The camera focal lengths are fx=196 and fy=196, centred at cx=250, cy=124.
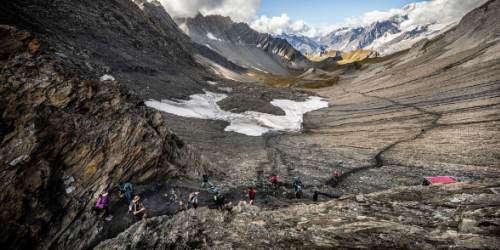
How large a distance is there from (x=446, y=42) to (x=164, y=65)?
287 ft

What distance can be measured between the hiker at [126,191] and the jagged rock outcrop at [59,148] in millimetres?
402

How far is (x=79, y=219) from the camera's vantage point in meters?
8.25

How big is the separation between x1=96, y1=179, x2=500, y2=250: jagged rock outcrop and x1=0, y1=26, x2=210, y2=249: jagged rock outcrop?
8.76ft

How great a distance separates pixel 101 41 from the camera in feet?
169

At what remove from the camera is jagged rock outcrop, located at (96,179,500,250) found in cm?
554

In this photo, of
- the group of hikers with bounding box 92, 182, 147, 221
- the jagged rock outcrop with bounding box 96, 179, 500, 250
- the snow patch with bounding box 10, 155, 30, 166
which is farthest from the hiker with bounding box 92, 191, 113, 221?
the snow patch with bounding box 10, 155, 30, 166

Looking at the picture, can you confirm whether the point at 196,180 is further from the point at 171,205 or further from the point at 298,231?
the point at 298,231

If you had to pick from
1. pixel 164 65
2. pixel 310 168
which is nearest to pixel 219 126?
pixel 310 168

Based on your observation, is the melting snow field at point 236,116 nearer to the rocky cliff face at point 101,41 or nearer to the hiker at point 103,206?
the rocky cliff face at point 101,41

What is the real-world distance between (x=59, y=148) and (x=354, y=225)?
13.2 meters

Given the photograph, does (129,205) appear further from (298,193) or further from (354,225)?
(354,225)

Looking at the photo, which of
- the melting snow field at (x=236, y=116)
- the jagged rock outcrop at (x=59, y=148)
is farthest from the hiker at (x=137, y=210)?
the melting snow field at (x=236, y=116)

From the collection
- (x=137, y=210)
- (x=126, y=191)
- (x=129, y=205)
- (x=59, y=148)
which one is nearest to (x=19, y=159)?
(x=59, y=148)

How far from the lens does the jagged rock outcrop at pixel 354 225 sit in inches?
218
